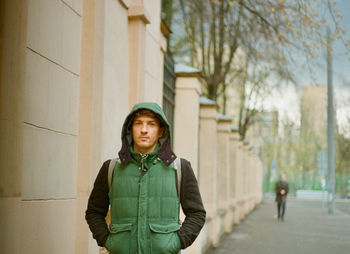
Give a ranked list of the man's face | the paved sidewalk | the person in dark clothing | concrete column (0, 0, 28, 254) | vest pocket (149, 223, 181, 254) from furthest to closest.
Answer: the person in dark clothing, the paved sidewalk, the man's face, concrete column (0, 0, 28, 254), vest pocket (149, 223, 181, 254)

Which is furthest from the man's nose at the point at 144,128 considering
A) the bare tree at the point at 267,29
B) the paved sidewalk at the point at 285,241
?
the paved sidewalk at the point at 285,241

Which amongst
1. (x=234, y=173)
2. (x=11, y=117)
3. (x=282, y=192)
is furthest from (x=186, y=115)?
(x=282, y=192)

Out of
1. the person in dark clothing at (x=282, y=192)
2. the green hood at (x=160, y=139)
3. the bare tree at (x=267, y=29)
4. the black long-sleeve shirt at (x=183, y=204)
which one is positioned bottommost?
the person in dark clothing at (x=282, y=192)

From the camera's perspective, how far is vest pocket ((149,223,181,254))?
3146 mm

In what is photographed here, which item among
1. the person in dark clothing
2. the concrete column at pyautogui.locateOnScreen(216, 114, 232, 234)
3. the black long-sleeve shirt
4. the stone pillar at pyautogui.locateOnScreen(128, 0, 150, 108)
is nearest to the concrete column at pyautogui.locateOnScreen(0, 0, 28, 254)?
the black long-sleeve shirt

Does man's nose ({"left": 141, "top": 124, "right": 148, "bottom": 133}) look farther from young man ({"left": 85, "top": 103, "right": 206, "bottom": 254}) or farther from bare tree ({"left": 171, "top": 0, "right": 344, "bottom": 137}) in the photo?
bare tree ({"left": 171, "top": 0, "right": 344, "bottom": 137})

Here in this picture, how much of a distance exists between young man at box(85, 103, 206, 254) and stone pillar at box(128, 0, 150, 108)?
2855 mm

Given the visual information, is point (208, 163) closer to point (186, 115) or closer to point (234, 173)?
point (186, 115)

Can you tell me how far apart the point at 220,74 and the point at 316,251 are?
35.5ft

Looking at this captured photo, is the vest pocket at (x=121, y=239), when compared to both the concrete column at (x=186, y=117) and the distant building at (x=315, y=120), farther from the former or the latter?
the distant building at (x=315, y=120)

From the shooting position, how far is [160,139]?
3439mm

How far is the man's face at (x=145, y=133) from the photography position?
3.35 m

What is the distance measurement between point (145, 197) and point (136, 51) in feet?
11.1

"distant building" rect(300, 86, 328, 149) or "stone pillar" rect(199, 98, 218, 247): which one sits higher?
"distant building" rect(300, 86, 328, 149)
